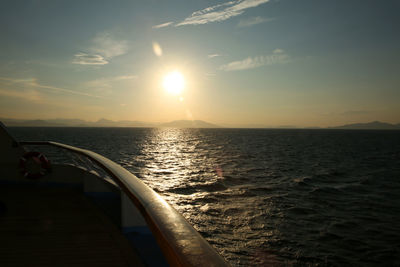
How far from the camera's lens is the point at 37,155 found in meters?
4.86

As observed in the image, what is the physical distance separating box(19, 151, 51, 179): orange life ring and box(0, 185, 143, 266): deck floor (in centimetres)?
46

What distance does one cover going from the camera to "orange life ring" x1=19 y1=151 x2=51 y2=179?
4770 millimetres

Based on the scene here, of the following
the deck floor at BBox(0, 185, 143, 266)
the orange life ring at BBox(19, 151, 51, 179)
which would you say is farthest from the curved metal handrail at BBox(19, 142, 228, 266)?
the orange life ring at BBox(19, 151, 51, 179)

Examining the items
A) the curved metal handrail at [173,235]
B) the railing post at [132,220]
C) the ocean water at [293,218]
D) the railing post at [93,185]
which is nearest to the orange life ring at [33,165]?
the railing post at [93,185]

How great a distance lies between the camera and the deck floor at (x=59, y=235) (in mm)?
2350

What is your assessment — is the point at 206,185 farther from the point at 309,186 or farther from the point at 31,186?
the point at 31,186

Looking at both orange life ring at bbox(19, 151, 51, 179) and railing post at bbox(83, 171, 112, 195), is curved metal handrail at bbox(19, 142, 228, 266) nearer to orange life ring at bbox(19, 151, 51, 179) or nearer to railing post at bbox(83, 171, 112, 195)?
railing post at bbox(83, 171, 112, 195)

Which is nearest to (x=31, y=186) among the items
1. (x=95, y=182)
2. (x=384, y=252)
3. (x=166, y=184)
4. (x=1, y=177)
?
(x=1, y=177)

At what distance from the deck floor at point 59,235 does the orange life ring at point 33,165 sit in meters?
0.46

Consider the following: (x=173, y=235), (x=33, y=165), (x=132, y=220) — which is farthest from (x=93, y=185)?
(x=173, y=235)

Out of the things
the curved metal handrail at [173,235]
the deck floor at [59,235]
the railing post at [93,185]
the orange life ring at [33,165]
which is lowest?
the deck floor at [59,235]

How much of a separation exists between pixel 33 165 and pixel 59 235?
8.53 ft

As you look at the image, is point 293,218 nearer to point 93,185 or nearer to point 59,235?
point 93,185

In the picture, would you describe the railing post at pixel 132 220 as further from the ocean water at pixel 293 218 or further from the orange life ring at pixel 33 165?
the ocean water at pixel 293 218
